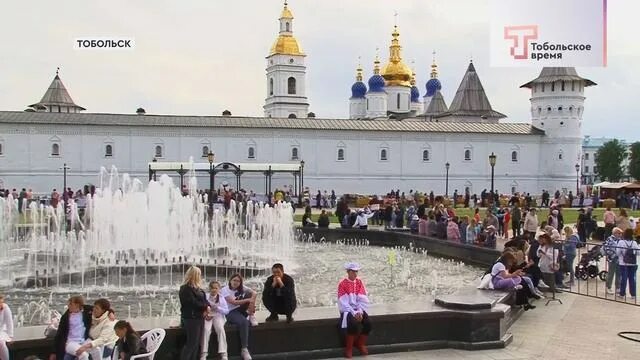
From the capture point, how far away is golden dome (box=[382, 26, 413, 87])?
86.4m

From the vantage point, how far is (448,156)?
5550cm

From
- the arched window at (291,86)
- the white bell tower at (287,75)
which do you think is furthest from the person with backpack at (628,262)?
the arched window at (291,86)

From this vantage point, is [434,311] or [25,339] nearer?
[25,339]

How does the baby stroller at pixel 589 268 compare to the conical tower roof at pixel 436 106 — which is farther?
the conical tower roof at pixel 436 106

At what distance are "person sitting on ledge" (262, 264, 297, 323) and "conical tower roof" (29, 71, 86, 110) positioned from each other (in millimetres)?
66400

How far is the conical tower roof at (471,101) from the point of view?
2886 inches

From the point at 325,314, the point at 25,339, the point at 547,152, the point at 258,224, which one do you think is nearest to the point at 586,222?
the point at 258,224

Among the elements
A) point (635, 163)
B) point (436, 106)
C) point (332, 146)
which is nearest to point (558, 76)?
point (332, 146)

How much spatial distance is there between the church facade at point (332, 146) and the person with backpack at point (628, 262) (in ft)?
125

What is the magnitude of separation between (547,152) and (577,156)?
2.33m

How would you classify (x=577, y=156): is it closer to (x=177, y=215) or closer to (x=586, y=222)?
(x=586, y=222)

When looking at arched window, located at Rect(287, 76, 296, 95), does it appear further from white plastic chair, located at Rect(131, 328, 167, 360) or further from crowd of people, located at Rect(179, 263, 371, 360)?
white plastic chair, located at Rect(131, 328, 167, 360)

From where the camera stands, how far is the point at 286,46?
76.0 m

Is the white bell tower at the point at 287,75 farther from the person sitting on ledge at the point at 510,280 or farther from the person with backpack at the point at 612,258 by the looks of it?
the person sitting on ledge at the point at 510,280
